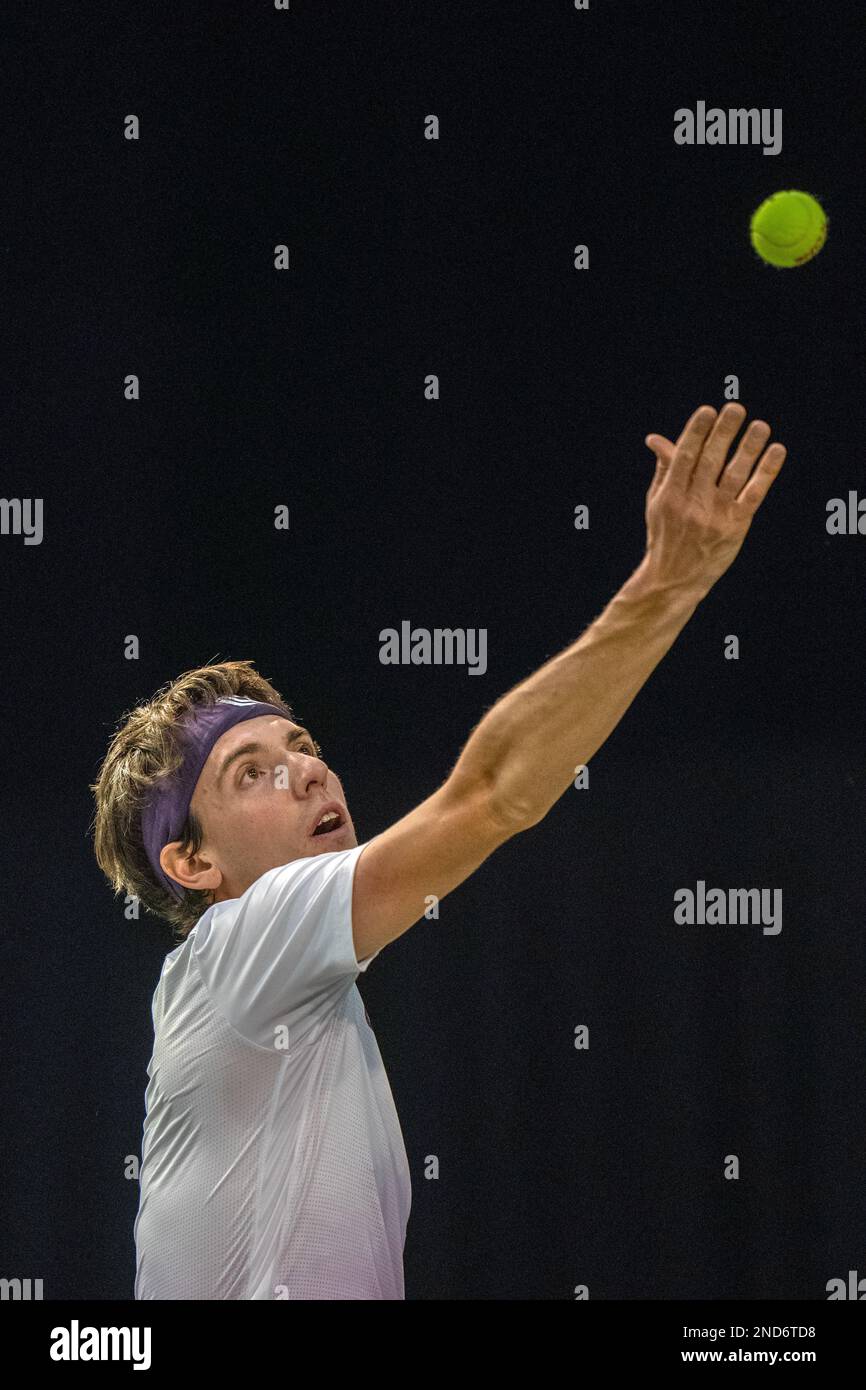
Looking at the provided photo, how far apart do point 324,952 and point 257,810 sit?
452mm

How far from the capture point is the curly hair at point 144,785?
8.38 ft

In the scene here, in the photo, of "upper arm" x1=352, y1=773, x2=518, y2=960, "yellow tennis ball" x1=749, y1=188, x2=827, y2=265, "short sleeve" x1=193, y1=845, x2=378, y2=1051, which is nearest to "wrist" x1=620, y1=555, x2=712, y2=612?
"upper arm" x1=352, y1=773, x2=518, y2=960

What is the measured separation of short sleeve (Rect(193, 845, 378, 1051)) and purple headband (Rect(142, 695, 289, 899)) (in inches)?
13.7

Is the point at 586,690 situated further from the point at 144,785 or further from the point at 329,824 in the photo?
the point at 144,785

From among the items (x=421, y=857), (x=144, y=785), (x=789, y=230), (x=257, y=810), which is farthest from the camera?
(x=789, y=230)

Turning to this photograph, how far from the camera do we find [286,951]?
2.03 m

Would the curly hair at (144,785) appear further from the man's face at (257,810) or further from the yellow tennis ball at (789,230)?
the yellow tennis ball at (789,230)

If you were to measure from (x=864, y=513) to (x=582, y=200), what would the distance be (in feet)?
3.36

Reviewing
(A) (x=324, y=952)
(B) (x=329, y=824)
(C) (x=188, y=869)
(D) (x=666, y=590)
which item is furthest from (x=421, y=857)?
(C) (x=188, y=869)

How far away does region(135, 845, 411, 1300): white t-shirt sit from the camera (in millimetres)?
2039

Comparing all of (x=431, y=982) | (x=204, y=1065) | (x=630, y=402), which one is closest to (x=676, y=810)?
(x=431, y=982)

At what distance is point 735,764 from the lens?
3.83 m

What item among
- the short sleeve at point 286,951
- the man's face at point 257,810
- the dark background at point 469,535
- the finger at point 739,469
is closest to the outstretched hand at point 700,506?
the finger at point 739,469

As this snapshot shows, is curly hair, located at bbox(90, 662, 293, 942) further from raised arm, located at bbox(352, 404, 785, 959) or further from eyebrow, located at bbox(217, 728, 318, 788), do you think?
raised arm, located at bbox(352, 404, 785, 959)
